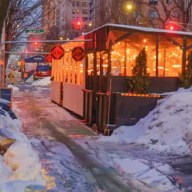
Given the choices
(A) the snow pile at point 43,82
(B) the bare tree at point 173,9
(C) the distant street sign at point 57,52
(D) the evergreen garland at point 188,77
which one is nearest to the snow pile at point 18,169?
(D) the evergreen garland at point 188,77

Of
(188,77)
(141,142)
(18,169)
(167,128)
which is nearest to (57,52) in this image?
(188,77)

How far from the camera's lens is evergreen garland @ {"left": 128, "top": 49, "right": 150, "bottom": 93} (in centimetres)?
1556

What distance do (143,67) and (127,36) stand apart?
1.13 m

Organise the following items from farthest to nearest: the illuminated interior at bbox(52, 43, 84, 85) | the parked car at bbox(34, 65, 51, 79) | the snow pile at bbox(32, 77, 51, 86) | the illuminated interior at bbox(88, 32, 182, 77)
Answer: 1. the parked car at bbox(34, 65, 51, 79)
2. the snow pile at bbox(32, 77, 51, 86)
3. the illuminated interior at bbox(52, 43, 84, 85)
4. the illuminated interior at bbox(88, 32, 182, 77)

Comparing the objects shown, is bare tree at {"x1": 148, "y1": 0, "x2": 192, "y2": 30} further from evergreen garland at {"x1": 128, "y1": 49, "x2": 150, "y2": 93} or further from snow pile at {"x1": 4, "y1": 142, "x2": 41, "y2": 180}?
snow pile at {"x1": 4, "y1": 142, "x2": 41, "y2": 180}

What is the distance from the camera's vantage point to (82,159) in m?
11.2

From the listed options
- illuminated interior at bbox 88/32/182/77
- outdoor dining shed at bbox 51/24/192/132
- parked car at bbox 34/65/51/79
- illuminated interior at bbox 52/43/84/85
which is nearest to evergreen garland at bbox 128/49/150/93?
outdoor dining shed at bbox 51/24/192/132

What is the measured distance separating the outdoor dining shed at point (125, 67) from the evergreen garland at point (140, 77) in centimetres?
22

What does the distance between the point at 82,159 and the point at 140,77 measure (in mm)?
5148

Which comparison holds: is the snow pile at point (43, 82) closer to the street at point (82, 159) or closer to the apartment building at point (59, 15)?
the apartment building at point (59, 15)

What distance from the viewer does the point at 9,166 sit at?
7.89 meters

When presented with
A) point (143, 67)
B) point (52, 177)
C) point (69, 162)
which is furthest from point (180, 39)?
point (52, 177)

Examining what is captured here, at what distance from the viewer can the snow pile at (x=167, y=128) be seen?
12.3 meters

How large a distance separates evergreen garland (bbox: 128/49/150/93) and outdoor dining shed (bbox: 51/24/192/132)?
0.73 feet
